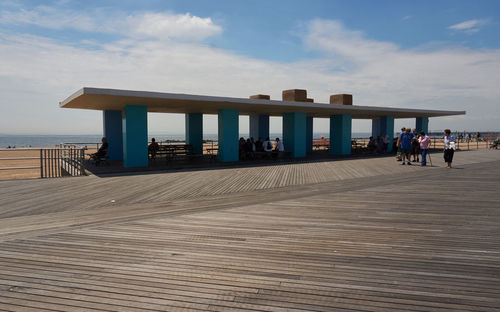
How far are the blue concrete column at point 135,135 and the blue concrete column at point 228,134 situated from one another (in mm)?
3655

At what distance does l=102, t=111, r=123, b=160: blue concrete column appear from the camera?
1677cm

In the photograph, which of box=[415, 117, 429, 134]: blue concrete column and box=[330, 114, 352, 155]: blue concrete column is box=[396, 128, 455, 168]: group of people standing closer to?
box=[330, 114, 352, 155]: blue concrete column

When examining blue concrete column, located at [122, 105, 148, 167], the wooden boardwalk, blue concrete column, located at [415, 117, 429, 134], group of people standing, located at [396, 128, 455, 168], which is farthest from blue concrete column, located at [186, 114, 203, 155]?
blue concrete column, located at [415, 117, 429, 134]

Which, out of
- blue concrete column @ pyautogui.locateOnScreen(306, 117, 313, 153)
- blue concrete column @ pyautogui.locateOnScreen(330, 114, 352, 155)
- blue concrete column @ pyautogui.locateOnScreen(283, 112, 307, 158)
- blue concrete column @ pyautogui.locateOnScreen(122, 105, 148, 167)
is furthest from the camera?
blue concrete column @ pyautogui.locateOnScreen(306, 117, 313, 153)

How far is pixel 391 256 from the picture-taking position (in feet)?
13.0

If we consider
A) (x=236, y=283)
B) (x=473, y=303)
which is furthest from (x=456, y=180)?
(x=236, y=283)

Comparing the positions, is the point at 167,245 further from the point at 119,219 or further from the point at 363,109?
the point at 363,109

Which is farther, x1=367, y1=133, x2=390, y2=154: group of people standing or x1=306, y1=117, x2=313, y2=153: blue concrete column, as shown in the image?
x1=306, y1=117, x2=313, y2=153: blue concrete column

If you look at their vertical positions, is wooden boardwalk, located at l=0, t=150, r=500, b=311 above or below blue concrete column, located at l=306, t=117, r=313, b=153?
below

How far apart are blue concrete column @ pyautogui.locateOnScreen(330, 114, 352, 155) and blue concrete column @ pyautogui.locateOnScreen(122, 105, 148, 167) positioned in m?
12.1

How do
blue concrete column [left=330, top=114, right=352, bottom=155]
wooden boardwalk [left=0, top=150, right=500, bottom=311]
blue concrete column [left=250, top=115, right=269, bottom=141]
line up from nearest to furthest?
1. wooden boardwalk [left=0, top=150, right=500, bottom=311]
2. blue concrete column [left=330, top=114, right=352, bottom=155]
3. blue concrete column [left=250, top=115, right=269, bottom=141]

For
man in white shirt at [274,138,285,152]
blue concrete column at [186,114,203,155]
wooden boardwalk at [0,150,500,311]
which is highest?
blue concrete column at [186,114,203,155]

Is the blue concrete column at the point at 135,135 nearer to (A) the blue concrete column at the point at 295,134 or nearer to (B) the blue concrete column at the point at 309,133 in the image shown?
(A) the blue concrete column at the point at 295,134

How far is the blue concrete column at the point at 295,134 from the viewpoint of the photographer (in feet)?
60.2
